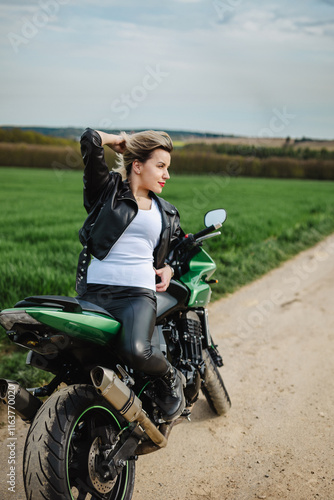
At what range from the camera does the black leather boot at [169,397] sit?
2658mm

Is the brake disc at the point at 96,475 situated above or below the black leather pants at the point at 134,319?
below

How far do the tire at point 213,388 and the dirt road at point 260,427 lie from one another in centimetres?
12

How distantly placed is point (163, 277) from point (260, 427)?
1.36 m

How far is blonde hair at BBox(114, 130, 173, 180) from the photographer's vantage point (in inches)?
109

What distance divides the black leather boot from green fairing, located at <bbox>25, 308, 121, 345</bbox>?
0.50 m

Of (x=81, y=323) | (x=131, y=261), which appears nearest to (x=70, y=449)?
(x=81, y=323)

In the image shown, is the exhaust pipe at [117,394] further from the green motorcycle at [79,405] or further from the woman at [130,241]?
the woman at [130,241]

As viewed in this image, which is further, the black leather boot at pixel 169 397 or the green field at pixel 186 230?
the green field at pixel 186 230

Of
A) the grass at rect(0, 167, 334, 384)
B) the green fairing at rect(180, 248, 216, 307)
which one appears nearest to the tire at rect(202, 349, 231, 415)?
the green fairing at rect(180, 248, 216, 307)

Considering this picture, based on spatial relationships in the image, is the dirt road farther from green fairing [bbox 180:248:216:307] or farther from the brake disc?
green fairing [bbox 180:248:216:307]

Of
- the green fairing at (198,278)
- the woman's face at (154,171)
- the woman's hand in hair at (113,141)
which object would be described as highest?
the woman's hand in hair at (113,141)

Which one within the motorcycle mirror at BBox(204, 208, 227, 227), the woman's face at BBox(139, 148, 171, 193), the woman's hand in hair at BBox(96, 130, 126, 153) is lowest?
the motorcycle mirror at BBox(204, 208, 227, 227)

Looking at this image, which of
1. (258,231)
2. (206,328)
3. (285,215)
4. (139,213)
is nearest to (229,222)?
(258,231)

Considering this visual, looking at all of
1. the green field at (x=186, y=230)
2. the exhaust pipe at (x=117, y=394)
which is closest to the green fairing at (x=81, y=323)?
the exhaust pipe at (x=117, y=394)
